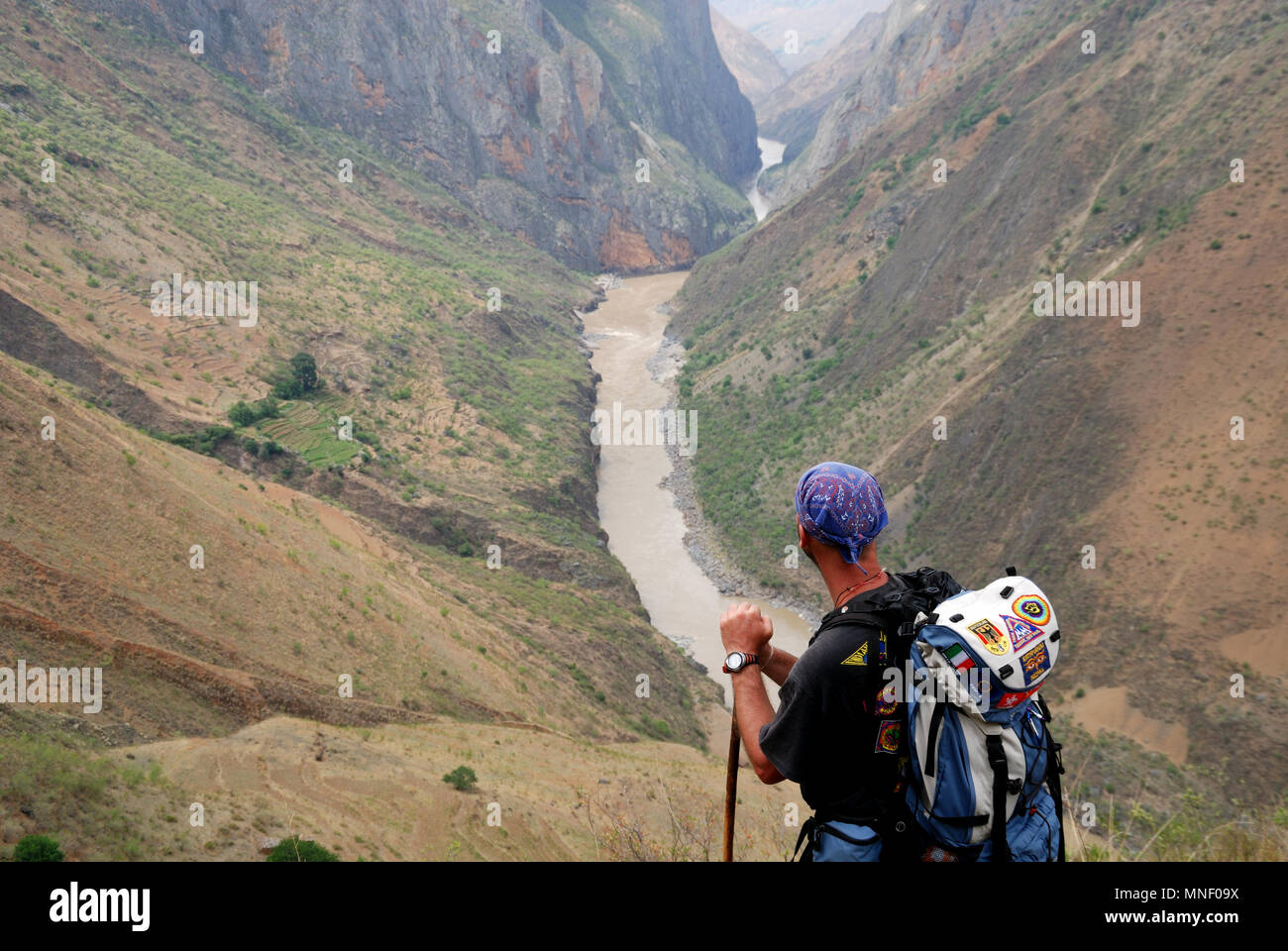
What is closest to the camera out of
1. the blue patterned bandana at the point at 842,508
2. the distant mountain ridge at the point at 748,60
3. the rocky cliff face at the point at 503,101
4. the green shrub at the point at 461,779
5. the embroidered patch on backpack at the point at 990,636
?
the embroidered patch on backpack at the point at 990,636

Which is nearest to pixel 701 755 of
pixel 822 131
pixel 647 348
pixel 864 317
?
pixel 864 317

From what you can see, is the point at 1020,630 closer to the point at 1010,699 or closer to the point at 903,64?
the point at 1010,699

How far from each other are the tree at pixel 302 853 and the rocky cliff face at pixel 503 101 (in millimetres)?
62635

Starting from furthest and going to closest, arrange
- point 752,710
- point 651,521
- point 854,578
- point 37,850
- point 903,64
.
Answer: point 903,64 → point 651,521 → point 37,850 → point 854,578 → point 752,710

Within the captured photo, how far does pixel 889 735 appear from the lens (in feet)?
9.07

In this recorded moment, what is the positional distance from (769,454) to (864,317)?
835 centimetres

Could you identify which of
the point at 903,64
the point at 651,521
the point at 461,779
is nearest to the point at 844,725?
the point at 461,779

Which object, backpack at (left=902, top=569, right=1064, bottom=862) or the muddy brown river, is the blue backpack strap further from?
the muddy brown river

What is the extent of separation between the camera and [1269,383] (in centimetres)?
2092

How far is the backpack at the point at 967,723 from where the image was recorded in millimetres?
2705

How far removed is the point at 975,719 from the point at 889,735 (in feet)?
0.91

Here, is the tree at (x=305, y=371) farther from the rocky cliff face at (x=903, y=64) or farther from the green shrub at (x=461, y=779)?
the rocky cliff face at (x=903, y=64)

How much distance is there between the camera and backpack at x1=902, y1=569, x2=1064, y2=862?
2.71 metres

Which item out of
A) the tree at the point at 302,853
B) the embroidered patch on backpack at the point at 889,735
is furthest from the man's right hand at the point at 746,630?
the tree at the point at 302,853
